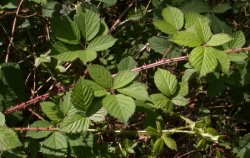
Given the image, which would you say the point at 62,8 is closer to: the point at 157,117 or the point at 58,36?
the point at 58,36

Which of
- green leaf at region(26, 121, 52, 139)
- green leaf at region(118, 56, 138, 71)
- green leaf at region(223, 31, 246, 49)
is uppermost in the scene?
green leaf at region(223, 31, 246, 49)

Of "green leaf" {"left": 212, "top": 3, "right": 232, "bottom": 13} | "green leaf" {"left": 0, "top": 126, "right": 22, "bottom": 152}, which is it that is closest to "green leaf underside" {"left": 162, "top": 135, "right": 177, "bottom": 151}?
"green leaf" {"left": 0, "top": 126, "right": 22, "bottom": 152}

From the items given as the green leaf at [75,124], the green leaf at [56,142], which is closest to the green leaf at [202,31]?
the green leaf at [75,124]

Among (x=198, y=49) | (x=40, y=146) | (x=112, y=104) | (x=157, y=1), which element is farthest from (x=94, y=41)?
(x=157, y=1)

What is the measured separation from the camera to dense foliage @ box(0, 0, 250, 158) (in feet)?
4.79

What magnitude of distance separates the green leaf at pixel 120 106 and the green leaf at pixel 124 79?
57 millimetres

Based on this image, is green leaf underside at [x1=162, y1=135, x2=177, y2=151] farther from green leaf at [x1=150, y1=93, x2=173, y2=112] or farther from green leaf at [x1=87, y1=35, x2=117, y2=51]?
green leaf at [x1=87, y1=35, x2=117, y2=51]

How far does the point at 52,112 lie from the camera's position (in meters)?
1.54

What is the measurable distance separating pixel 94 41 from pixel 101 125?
538 millimetres

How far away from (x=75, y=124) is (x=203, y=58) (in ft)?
1.80

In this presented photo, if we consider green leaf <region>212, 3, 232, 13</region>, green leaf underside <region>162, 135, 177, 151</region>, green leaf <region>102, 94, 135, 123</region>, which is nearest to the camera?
green leaf <region>102, 94, 135, 123</region>

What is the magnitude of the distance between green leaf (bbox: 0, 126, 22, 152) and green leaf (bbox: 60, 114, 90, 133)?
0.18 m

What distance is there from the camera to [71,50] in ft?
5.14

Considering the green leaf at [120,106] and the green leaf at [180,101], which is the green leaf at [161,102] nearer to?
the green leaf at [180,101]
